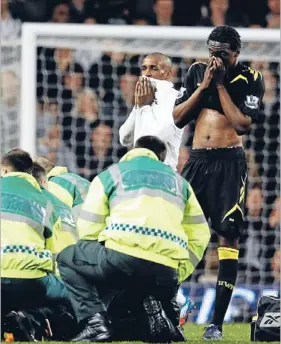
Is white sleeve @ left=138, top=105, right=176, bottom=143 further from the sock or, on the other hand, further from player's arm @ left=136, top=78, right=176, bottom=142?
the sock

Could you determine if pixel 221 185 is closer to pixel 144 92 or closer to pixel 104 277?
pixel 144 92

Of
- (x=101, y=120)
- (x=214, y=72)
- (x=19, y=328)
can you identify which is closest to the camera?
(x=19, y=328)

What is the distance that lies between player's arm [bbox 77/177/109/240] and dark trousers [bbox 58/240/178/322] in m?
0.09

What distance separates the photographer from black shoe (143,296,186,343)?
8562 mm

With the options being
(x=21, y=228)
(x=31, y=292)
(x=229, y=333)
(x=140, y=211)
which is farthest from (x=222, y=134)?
(x=31, y=292)

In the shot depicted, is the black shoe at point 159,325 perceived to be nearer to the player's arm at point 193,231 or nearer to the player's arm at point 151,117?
the player's arm at point 193,231

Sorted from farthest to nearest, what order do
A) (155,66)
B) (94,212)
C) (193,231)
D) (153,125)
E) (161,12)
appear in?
(161,12) → (155,66) → (153,125) → (193,231) → (94,212)

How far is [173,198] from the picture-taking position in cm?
862

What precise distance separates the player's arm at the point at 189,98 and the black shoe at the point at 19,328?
1.78 m

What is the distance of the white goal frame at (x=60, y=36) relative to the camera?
1301 cm

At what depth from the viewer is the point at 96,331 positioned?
8.59 meters

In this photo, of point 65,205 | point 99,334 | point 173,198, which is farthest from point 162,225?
point 65,205

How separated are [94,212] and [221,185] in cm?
125

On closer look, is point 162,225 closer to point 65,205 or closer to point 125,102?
point 65,205
